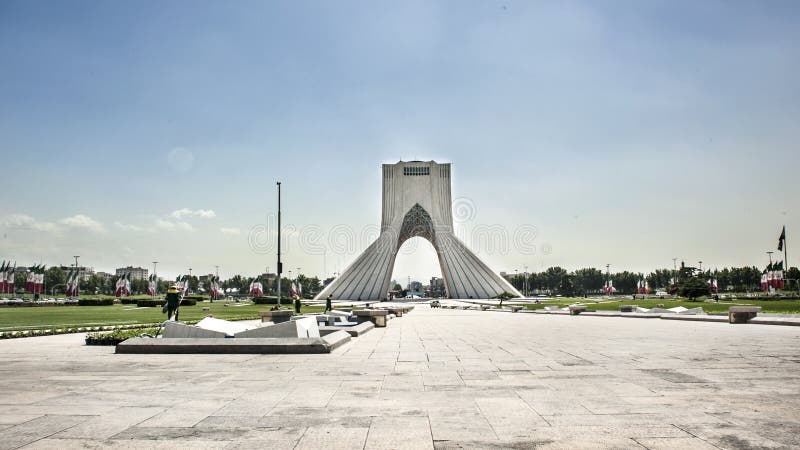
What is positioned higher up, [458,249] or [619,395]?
[458,249]

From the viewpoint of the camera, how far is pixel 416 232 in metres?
75.6

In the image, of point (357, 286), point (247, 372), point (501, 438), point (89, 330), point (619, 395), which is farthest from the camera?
point (357, 286)

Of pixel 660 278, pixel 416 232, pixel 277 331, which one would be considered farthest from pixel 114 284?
pixel 277 331

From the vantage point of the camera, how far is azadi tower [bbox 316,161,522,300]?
59000mm

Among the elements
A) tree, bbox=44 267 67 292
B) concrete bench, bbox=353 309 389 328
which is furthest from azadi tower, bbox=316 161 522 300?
tree, bbox=44 267 67 292

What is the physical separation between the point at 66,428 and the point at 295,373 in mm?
3056

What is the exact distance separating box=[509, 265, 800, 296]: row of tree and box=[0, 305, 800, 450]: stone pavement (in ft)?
255

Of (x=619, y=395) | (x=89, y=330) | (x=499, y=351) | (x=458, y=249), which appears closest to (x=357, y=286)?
(x=458, y=249)

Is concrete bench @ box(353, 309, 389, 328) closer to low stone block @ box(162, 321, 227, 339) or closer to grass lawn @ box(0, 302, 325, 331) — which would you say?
grass lawn @ box(0, 302, 325, 331)

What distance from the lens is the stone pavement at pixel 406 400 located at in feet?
12.6

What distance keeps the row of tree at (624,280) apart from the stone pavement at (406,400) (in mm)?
77595

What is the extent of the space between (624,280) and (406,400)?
124 metres

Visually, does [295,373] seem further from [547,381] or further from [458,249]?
[458,249]

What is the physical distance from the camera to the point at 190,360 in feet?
27.0
